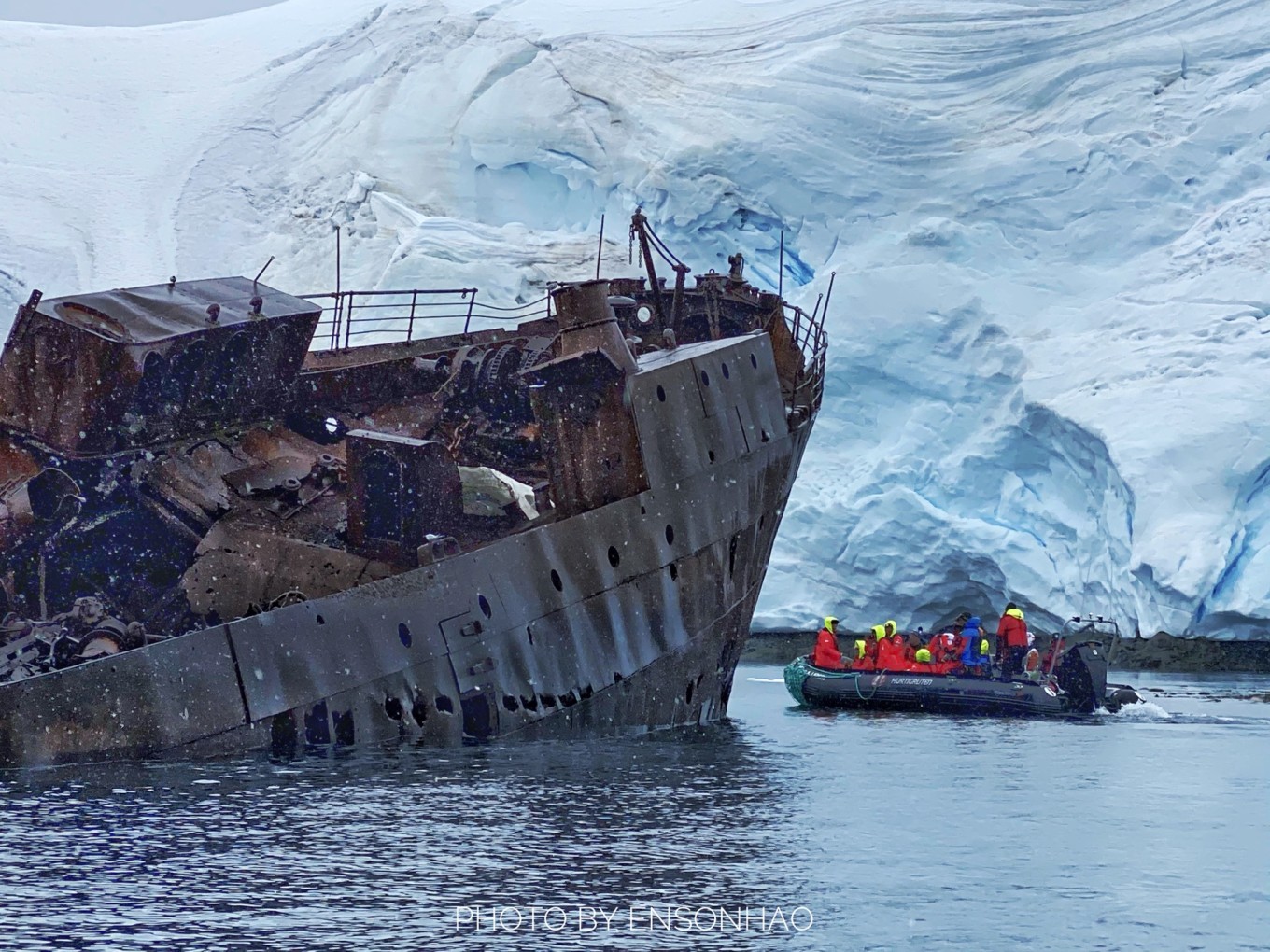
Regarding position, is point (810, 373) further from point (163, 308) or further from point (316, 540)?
point (163, 308)

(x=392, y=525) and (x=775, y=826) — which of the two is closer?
(x=775, y=826)

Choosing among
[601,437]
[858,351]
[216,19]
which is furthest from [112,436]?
[216,19]

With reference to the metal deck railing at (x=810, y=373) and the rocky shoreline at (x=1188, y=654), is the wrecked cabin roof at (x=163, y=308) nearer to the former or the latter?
the metal deck railing at (x=810, y=373)

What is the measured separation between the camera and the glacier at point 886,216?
23.0m

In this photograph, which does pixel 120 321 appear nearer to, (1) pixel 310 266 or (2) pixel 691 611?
(2) pixel 691 611

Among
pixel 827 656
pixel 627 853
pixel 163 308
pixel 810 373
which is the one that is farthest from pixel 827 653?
pixel 627 853

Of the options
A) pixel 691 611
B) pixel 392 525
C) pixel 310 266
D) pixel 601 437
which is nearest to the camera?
pixel 392 525

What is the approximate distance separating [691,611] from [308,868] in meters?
6.06

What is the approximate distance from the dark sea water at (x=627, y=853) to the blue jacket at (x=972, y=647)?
607cm

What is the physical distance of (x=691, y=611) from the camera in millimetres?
14117

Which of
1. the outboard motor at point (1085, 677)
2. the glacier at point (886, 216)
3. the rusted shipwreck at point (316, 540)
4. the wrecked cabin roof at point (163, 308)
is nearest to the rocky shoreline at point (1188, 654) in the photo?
the glacier at point (886, 216)

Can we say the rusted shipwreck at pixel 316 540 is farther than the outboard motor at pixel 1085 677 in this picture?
No

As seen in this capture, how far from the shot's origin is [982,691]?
1941 centimetres

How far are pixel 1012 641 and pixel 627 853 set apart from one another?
12.3m
